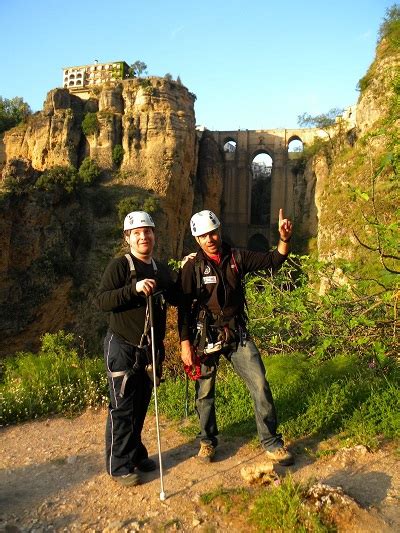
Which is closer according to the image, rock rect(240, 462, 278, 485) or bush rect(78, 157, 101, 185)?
rock rect(240, 462, 278, 485)

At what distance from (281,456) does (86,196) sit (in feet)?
98.9

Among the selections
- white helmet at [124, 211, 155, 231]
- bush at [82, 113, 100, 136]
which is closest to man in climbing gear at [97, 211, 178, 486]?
white helmet at [124, 211, 155, 231]

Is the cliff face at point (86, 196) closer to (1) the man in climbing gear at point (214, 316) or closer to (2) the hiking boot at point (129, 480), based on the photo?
(1) the man in climbing gear at point (214, 316)

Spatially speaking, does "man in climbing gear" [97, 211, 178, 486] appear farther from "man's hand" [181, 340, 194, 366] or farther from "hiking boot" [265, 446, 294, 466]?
"hiking boot" [265, 446, 294, 466]

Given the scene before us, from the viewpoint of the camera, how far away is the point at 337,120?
42.1 meters

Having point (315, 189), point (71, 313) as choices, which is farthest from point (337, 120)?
point (71, 313)

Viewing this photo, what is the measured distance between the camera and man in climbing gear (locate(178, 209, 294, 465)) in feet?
12.5

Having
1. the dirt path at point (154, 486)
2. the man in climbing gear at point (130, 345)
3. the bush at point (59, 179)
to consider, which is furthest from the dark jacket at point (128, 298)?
the bush at point (59, 179)

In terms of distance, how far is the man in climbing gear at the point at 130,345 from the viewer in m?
3.67

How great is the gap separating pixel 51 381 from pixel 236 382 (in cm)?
246

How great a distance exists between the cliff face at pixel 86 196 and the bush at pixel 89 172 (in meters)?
0.51

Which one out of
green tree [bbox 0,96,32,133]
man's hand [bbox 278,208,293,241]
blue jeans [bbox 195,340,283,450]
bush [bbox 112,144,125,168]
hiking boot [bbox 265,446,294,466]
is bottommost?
hiking boot [bbox 265,446,294,466]

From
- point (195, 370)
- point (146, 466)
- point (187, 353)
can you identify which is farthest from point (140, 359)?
point (146, 466)

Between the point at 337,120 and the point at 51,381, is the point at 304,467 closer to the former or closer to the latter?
the point at 51,381
